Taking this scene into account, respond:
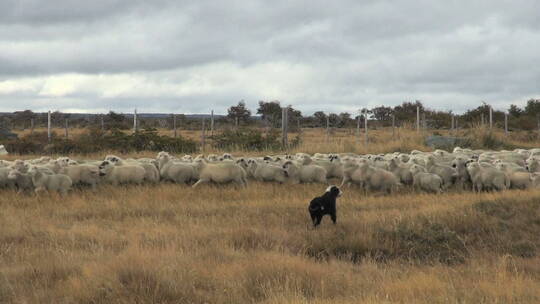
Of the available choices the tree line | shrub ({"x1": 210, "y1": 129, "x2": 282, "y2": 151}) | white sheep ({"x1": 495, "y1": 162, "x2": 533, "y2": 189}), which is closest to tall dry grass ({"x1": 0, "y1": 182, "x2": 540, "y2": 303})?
white sheep ({"x1": 495, "y1": 162, "x2": 533, "y2": 189})

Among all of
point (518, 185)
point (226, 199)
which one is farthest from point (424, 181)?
point (226, 199)

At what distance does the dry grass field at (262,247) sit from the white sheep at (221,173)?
308 millimetres

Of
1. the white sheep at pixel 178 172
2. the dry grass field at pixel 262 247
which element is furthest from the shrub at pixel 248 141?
the dry grass field at pixel 262 247

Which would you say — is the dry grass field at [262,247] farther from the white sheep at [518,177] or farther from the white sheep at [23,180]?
the white sheep at [518,177]

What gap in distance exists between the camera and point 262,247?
31.4 feet

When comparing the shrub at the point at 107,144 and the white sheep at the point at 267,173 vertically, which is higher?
the shrub at the point at 107,144

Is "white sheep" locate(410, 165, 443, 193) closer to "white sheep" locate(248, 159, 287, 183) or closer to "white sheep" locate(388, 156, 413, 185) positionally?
"white sheep" locate(388, 156, 413, 185)

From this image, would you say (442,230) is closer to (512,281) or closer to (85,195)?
(512,281)

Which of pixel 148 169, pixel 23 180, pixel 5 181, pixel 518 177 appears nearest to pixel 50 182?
pixel 23 180

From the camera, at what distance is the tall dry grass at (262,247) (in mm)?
6852

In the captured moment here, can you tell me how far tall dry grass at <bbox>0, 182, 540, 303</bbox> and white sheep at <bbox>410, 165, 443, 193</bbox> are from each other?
57 centimetres

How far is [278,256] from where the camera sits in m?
8.48

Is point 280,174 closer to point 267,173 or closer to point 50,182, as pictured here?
point 267,173

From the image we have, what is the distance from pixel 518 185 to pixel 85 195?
1208 cm
